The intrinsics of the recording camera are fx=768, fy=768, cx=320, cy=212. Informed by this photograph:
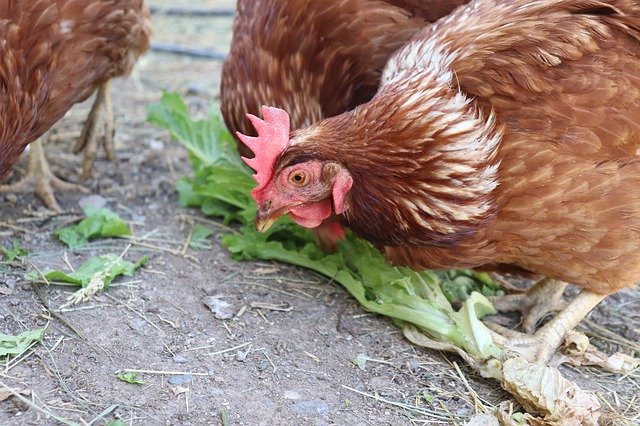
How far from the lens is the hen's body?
324 cm

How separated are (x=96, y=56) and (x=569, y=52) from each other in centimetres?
202

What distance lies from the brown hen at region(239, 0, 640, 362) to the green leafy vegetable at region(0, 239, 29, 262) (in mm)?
1160

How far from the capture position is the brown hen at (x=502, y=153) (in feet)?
8.48

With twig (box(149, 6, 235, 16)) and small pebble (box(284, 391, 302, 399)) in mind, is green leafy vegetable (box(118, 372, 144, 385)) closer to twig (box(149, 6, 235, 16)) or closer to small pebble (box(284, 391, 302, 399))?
small pebble (box(284, 391, 302, 399))

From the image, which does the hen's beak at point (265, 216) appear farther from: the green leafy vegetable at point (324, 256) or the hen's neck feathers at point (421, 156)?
the green leafy vegetable at point (324, 256)

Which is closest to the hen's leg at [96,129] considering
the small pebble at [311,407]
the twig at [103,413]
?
the twig at [103,413]

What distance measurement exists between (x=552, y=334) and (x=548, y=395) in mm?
456

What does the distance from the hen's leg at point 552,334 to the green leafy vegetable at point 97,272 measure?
1.49 metres

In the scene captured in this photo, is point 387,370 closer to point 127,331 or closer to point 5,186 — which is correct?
point 127,331

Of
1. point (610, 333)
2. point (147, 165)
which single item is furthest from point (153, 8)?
point (610, 333)

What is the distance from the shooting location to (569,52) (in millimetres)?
2611

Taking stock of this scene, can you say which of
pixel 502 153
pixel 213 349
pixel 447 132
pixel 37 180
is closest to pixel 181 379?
pixel 213 349

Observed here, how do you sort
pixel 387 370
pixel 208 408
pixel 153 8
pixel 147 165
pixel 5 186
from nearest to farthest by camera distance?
pixel 208 408 < pixel 387 370 < pixel 5 186 < pixel 147 165 < pixel 153 8

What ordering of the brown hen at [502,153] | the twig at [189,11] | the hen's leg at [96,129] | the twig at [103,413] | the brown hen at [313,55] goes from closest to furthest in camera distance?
the twig at [103,413], the brown hen at [502,153], the brown hen at [313,55], the hen's leg at [96,129], the twig at [189,11]
